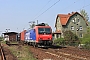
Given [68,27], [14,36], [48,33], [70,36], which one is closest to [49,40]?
[48,33]

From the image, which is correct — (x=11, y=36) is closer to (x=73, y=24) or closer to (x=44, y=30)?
(x=73, y=24)

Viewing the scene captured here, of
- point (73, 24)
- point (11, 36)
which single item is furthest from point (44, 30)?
point (11, 36)

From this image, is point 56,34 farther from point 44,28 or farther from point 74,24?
point 44,28

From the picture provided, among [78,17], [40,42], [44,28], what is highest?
[78,17]

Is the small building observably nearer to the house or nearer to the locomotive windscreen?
the house

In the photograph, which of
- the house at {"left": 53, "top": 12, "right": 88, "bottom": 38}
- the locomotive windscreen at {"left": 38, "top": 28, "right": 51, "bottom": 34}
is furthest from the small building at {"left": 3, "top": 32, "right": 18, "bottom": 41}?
the locomotive windscreen at {"left": 38, "top": 28, "right": 51, "bottom": 34}

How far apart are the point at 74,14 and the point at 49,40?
4696 centimetres

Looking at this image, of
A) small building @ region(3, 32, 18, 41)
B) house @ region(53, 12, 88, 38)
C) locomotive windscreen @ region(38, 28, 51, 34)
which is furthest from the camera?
small building @ region(3, 32, 18, 41)

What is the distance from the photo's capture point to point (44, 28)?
2880cm

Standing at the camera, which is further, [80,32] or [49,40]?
[80,32]

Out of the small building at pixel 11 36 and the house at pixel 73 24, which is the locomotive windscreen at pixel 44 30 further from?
the small building at pixel 11 36

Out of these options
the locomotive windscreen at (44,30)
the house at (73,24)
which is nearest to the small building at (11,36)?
the house at (73,24)

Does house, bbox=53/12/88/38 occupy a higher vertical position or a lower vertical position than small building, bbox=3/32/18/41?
higher

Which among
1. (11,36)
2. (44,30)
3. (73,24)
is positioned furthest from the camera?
(11,36)
